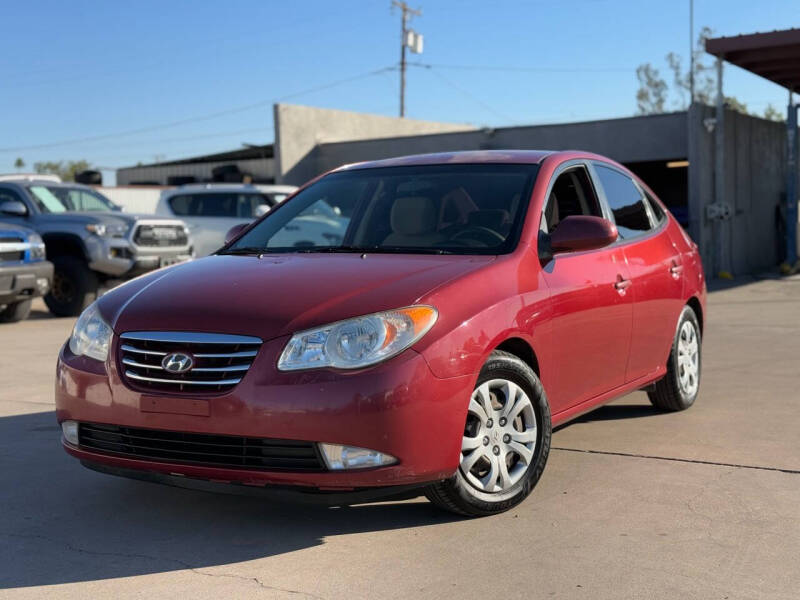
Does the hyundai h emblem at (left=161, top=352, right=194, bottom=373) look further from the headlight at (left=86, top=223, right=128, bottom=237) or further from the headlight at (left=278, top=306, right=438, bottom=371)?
the headlight at (left=86, top=223, right=128, bottom=237)

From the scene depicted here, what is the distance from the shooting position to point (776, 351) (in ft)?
32.1

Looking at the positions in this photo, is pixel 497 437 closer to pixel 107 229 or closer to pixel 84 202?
pixel 107 229

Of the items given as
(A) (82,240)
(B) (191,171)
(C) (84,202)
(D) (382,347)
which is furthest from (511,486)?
(B) (191,171)

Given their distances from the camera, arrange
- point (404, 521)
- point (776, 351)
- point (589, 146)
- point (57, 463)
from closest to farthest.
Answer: point (404, 521) < point (57, 463) < point (776, 351) < point (589, 146)

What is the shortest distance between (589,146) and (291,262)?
61.8ft

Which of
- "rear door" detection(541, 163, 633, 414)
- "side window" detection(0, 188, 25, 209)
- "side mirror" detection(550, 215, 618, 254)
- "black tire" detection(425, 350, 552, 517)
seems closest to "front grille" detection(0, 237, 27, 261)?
"side window" detection(0, 188, 25, 209)

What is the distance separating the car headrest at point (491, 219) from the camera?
204 inches

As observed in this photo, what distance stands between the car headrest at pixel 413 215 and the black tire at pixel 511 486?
1.02 meters

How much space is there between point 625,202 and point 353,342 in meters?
2.81

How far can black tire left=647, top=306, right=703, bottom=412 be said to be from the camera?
675 centimetres

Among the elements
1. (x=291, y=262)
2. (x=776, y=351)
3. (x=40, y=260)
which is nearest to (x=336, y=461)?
(x=291, y=262)

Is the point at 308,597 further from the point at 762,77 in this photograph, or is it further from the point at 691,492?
the point at 762,77

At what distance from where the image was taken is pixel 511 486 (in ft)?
15.2

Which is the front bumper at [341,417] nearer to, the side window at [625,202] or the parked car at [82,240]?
the side window at [625,202]
